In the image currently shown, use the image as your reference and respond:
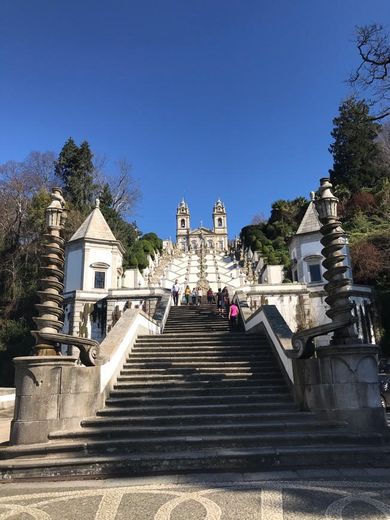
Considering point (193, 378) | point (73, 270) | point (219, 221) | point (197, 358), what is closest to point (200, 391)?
point (193, 378)

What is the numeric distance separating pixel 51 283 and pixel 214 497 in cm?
522

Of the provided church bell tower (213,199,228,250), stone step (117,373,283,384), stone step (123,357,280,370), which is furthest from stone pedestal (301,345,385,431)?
church bell tower (213,199,228,250)

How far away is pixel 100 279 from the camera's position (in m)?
26.2

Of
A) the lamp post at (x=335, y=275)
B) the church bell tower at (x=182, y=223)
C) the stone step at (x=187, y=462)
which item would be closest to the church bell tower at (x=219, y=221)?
the church bell tower at (x=182, y=223)

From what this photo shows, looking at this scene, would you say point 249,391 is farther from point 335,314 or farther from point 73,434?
point 73,434

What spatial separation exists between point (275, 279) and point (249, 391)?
1822 centimetres

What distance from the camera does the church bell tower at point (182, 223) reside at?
360ft

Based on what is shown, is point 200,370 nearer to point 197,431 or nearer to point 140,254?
point 197,431

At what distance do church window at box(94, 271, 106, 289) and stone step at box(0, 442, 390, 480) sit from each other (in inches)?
812

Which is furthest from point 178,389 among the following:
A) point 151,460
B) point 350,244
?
point 350,244

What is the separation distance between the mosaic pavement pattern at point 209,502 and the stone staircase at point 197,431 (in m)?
0.63

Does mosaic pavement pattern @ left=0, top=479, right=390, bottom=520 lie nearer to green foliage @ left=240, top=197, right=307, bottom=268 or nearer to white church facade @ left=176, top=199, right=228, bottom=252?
green foliage @ left=240, top=197, right=307, bottom=268

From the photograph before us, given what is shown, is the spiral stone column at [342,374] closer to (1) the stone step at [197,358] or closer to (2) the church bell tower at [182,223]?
(1) the stone step at [197,358]

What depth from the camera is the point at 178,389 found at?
825 cm
